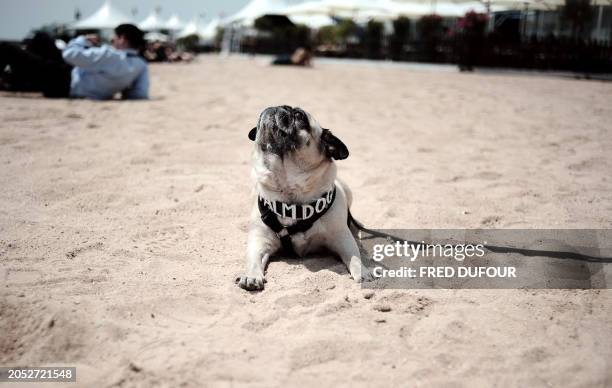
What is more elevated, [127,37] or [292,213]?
[127,37]

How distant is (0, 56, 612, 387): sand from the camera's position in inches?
91.0

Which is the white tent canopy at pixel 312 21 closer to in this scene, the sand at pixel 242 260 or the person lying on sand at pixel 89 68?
the person lying on sand at pixel 89 68

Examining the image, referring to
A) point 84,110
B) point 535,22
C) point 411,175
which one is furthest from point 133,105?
point 535,22

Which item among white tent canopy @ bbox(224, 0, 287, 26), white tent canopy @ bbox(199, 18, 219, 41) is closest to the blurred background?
white tent canopy @ bbox(224, 0, 287, 26)

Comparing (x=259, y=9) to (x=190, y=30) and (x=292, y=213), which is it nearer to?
(x=190, y=30)

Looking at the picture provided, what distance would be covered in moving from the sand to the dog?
0.16 metres

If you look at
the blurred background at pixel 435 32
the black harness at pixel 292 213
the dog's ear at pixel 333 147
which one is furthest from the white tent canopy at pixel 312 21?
the black harness at pixel 292 213

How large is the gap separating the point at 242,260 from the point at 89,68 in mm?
6880

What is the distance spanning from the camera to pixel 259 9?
31109 millimetres

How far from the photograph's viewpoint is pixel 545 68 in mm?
18234

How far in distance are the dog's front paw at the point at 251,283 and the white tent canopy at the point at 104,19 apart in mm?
39084

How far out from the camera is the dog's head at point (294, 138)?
3.30 m

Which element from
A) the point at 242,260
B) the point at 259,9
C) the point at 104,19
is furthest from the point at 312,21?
the point at 242,260

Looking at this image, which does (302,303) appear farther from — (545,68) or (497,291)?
(545,68)
